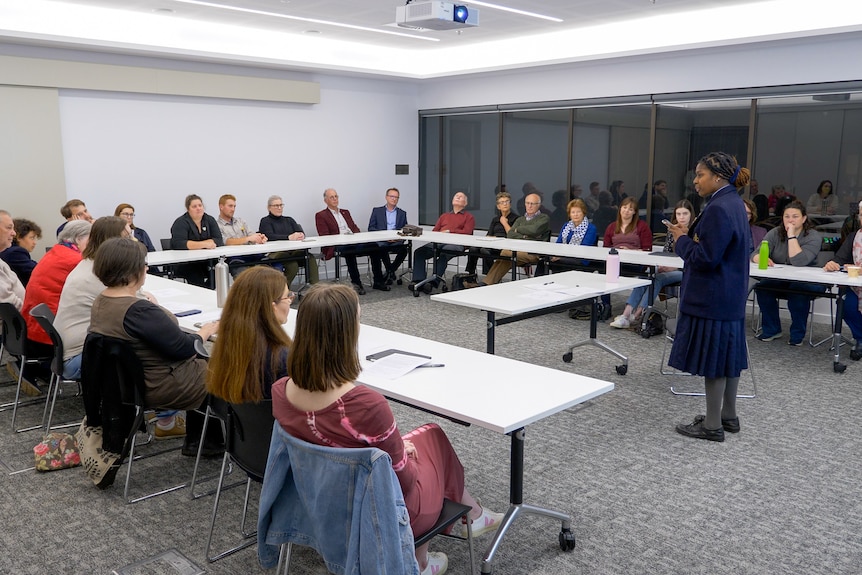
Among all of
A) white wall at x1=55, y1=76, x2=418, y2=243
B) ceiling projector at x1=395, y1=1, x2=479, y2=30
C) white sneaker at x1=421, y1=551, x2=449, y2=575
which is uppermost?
ceiling projector at x1=395, y1=1, x2=479, y2=30

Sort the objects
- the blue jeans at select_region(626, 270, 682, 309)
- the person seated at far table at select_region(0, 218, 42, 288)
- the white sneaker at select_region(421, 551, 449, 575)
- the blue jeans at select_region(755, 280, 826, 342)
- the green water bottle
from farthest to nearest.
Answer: the blue jeans at select_region(626, 270, 682, 309), the blue jeans at select_region(755, 280, 826, 342), the green water bottle, the person seated at far table at select_region(0, 218, 42, 288), the white sneaker at select_region(421, 551, 449, 575)

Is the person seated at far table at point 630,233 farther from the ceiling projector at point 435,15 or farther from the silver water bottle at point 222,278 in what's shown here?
the silver water bottle at point 222,278

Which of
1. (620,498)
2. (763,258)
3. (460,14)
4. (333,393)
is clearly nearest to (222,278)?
(333,393)

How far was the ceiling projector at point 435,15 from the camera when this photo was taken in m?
4.94

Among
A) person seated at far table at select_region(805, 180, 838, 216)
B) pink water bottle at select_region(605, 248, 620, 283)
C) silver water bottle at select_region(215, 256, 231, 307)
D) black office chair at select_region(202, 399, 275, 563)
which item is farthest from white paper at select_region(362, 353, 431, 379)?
person seated at far table at select_region(805, 180, 838, 216)

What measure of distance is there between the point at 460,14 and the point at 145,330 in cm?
333

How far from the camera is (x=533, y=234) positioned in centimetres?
791

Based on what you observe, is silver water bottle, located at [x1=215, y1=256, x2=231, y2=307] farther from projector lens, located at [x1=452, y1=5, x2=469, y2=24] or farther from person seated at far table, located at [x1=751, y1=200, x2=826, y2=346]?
person seated at far table, located at [x1=751, y1=200, x2=826, y2=346]

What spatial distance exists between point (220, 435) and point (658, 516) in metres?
2.13

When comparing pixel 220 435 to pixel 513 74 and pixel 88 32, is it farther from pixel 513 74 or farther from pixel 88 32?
pixel 513 74

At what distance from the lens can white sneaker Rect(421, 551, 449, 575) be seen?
244cm

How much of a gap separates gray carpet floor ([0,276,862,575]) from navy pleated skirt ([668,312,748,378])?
0.44 m

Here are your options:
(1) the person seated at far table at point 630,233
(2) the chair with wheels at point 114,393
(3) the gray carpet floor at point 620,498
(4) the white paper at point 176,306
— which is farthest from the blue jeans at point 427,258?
(2) the chair with wheels at point 114,393

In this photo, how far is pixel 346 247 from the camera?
8.20 metres
